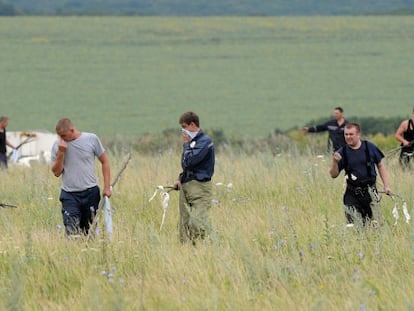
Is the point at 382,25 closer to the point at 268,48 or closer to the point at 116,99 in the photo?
the point at 268,48

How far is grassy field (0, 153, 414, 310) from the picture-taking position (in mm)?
7617

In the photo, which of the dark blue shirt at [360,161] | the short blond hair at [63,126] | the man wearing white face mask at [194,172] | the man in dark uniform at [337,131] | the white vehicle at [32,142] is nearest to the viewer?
the short blond hair at [63,126]

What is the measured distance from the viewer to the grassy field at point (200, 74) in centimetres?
5134

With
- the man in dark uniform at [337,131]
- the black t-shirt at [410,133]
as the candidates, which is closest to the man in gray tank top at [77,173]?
the black t-shirt at [410,133]

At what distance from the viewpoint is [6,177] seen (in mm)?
15820

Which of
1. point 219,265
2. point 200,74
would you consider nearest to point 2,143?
point 219,265

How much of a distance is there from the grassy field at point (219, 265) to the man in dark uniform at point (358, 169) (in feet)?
0.99

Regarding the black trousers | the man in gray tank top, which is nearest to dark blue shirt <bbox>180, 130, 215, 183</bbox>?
the man in gray tank top

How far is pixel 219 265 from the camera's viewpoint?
28.2 ft

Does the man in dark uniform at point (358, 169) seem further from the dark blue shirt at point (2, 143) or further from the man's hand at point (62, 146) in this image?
the dark blue shirt at point (2, 143)

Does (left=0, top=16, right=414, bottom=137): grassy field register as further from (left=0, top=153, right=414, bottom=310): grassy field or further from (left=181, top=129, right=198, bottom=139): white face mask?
(left=181, top=129, right=198, bottom=139): white face mask

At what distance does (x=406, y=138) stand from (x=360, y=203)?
222 inches

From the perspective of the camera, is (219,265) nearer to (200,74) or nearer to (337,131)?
(337,131)

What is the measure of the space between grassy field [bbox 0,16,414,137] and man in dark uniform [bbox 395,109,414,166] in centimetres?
2352
